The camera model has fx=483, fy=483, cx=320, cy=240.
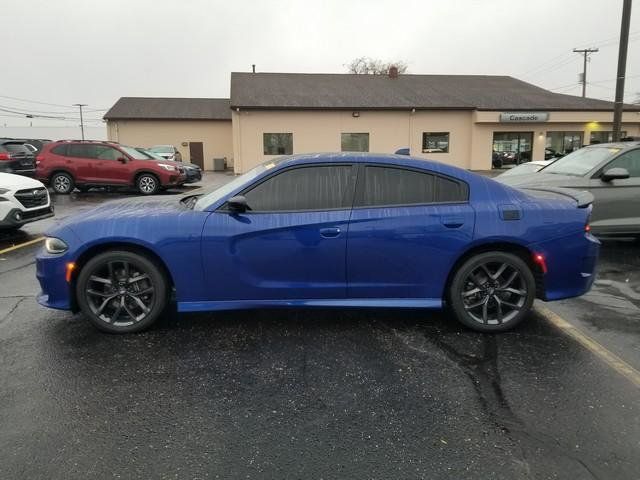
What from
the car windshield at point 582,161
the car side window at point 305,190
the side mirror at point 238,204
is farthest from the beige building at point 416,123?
the side mirror at point 238,204

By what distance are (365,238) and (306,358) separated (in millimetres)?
1051

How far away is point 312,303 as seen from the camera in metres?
3.98

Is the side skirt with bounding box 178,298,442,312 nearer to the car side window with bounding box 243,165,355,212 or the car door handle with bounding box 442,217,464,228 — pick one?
the car door handle with bounding box 442,217,464,228

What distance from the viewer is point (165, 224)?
3893 mm

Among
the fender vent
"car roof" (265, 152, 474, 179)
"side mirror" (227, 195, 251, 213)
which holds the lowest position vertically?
the fender vent

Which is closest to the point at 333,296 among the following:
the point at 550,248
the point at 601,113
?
the point at 550,248

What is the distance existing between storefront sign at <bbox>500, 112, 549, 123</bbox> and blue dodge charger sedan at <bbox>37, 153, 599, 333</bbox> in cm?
2550

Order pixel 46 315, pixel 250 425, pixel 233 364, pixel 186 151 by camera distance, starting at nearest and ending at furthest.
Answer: pixel 250 425 < pixel 233 364 < pixel 46 315 < pixel 186 151

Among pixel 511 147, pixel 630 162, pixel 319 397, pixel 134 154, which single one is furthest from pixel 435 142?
pixel 319 397

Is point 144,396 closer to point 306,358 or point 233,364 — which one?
point 233,364

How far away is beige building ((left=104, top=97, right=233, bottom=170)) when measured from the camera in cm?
3359

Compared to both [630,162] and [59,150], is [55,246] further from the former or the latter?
[59,150]

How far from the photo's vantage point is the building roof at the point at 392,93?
2728cm

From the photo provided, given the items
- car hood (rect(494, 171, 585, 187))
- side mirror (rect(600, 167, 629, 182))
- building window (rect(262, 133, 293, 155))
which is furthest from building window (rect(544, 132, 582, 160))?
side mirror (rect(600, 167, 629, 182))
